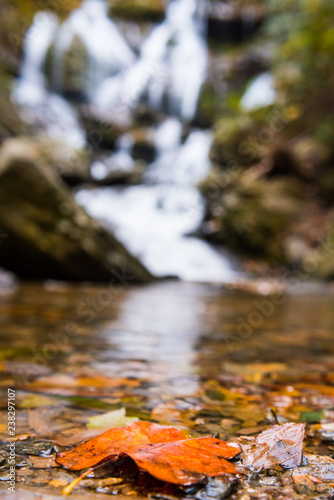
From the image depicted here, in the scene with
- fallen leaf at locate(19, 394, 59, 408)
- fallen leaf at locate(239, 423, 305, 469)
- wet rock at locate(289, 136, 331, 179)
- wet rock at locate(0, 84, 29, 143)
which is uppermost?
wet rock at locate(0, 84, 29, 143)

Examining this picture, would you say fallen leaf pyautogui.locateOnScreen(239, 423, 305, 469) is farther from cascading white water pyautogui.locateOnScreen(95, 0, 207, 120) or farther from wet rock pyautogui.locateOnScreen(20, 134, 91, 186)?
cascading white water pyautogui.locateOnScreen(95, 0, 207, 120)

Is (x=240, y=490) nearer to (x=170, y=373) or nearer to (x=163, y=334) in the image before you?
(x=170, y=373)

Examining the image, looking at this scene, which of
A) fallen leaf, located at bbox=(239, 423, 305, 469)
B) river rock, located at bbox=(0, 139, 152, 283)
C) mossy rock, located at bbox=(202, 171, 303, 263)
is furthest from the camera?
mossy rock, located at bbox=(202, 171, 303, 263)

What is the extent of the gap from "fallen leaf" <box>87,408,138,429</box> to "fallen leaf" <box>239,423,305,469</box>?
27 cm

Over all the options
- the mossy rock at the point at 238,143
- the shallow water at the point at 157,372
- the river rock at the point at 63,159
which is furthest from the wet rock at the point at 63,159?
the shallow water at the point at 157,372

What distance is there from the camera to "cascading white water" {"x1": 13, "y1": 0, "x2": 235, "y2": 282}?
9.44 metres

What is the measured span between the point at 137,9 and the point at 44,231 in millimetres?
27290

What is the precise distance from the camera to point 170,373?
4.51 feet

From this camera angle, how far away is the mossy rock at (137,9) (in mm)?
26500

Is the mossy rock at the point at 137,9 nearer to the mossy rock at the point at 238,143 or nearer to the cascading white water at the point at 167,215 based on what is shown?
the cascading white water at the point at 167,215

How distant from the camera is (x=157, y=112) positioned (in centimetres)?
2061

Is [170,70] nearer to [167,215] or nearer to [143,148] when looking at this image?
[143,148]

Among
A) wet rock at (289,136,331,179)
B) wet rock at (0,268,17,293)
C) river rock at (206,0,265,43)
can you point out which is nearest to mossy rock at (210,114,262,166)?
wet rock at (289,136,331,179)

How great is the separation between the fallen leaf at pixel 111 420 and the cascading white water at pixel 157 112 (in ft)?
20.4
